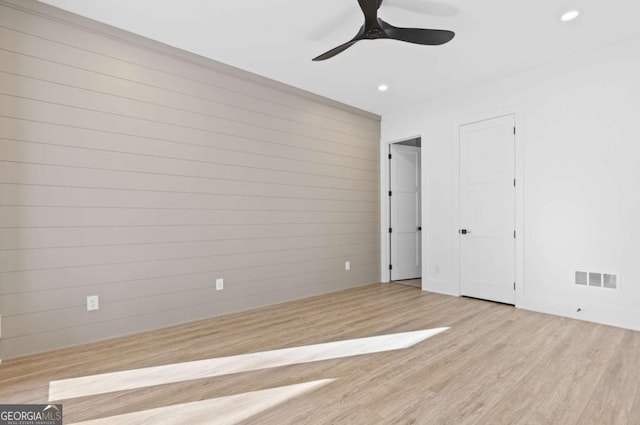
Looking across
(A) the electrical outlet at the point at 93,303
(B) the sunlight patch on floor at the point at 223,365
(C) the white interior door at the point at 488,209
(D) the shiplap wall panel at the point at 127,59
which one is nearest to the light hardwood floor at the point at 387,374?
(B) the sunlight patch on floor at the point at 223,365

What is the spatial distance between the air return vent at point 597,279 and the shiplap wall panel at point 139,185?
307cm

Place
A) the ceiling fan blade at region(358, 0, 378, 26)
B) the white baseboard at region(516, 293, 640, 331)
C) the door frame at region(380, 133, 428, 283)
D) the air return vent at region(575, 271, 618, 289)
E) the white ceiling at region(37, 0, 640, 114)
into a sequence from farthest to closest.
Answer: the door frame at region(380, 133, 428, 283)
the air return vent at region(575, 271, 618, 289)
the white baseboard at region(516, 293, 640, 331)
the white ceiling at region(37, 0, 640, 114)
the ceiling fan blade at region(358, 0, 378, 26)

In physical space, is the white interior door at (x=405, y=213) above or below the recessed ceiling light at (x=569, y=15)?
below

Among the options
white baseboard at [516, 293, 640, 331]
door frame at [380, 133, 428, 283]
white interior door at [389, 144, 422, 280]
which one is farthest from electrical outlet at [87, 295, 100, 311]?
white baseboard at [516, 293, 640, 331]

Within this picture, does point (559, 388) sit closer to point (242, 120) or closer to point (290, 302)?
point (290, 302)

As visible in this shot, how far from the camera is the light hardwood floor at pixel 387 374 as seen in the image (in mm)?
1978

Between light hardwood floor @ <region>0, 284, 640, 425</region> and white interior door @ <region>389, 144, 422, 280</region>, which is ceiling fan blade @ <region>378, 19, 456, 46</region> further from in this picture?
white interior door @ <region>389, 144, 422, 280</region>

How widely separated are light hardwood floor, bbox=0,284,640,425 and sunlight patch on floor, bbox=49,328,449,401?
0.24 feet

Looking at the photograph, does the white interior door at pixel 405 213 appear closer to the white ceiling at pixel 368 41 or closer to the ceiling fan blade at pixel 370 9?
the white ceiling at pixel 368 41

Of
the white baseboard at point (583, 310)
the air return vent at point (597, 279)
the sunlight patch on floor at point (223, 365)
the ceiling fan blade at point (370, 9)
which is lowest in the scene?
the sunlight patch on floor at point (223, 365)

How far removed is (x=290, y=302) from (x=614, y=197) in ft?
12.6

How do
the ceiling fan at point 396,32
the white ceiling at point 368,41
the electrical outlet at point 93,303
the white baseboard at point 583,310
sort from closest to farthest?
the ceiling fan at point 396,32
the white ceiling at point 368,41
the electrical outlet at point 93,303
the white baseboard at point 583,310

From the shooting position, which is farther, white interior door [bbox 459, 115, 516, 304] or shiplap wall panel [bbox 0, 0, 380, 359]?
white interior door [bbox 459, 115, 516, 304]

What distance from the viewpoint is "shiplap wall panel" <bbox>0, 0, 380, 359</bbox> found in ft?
9.20
